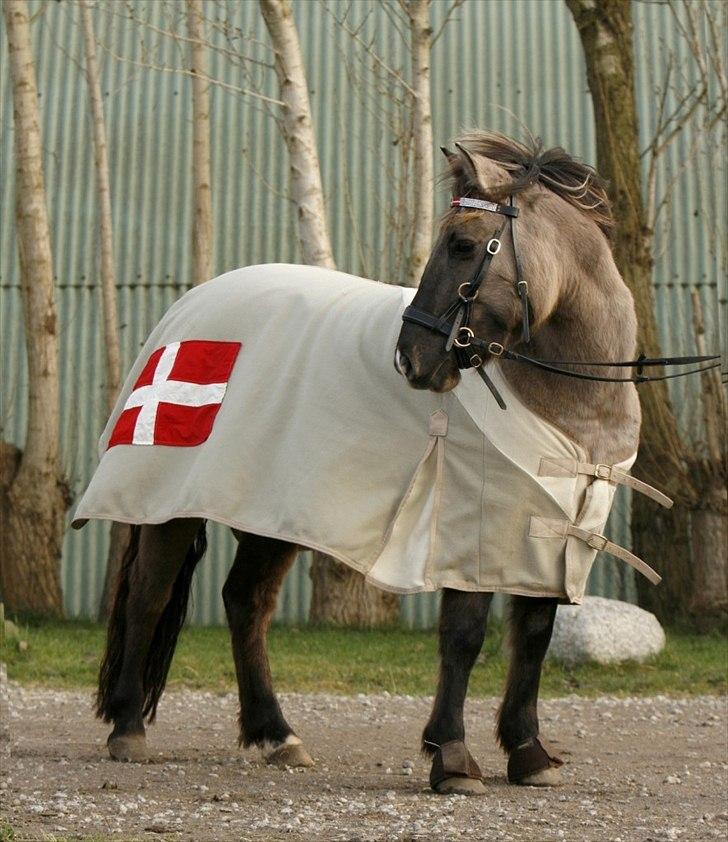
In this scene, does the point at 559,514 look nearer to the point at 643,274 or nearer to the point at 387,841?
the point at 387,841

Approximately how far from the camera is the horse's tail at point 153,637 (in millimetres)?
5391

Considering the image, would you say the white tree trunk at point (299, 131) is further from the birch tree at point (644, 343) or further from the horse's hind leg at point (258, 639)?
the horse's hind leg at point (258, 639)

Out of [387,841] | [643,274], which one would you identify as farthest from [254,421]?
[643,274]

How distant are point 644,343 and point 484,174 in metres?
6.35

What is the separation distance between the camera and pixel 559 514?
4.40 meters

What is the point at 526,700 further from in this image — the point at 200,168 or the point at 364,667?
the point at 200,168

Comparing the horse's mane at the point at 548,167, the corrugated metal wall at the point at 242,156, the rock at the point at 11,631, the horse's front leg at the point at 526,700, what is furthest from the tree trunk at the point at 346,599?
the horse's mane at the point at 548,167

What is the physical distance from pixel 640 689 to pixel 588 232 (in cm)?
401

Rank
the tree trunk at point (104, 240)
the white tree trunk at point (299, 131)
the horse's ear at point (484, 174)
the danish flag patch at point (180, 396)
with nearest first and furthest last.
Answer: the horse's ear at point (484, 174)
the danish flag patch at point (180, 396)
the white tree trunk at point (299, 131)
the tree trunk at point (104, 240)

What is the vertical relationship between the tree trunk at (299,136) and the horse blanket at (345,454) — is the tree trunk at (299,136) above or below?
above

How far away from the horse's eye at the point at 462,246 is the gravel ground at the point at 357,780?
1770mm

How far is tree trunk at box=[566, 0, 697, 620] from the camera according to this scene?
10289 millimetres

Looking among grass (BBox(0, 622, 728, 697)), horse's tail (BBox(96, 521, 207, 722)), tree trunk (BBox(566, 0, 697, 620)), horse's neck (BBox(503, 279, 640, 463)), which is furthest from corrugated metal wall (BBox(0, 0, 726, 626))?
horse's neck (BBox(503, 279, 640, 463))

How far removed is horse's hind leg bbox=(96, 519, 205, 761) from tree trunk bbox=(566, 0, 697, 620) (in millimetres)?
5662
